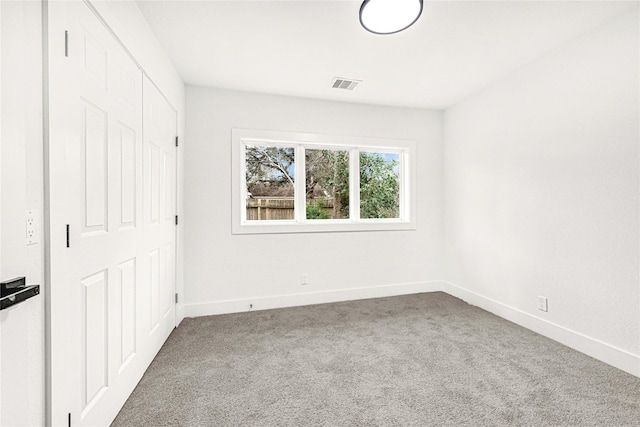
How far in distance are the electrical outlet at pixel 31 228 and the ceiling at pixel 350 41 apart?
5.12 feet

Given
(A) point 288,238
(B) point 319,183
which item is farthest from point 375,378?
(B) point 319,183

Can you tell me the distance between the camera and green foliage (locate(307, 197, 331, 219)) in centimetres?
360

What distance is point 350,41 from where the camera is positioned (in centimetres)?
229

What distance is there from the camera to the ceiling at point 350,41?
6.35 ft

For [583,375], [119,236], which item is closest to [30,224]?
[119,236]

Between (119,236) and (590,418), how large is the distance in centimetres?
272

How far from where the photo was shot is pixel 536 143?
2666mm

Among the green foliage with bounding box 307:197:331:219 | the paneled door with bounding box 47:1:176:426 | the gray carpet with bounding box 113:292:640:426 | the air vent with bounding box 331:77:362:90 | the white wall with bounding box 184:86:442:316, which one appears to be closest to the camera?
the paneled door with bounding box 47:1:176:426

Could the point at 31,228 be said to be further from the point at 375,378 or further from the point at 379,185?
the point at 379,185

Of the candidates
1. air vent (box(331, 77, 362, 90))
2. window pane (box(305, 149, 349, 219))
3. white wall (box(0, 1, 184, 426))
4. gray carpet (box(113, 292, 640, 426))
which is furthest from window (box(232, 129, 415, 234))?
white wall (box(0, 1, 184, 426))

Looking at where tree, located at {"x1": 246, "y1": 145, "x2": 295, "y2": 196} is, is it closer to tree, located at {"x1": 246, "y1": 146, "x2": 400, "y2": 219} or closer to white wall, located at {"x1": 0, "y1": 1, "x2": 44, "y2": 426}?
tree, located at {"x1": 246, "y1": 146, "x2": 400, "y2": 219}

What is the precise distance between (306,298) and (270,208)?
1112 millimetres

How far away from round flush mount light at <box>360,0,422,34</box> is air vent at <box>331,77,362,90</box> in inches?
41.4

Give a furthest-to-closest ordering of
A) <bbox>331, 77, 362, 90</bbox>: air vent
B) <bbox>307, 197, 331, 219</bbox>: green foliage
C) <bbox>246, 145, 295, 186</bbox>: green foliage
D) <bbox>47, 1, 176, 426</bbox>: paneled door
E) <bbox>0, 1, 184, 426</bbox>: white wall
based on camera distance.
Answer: <bbox>307, 197, 331, 219</bbox>: green foliage
<bbox>246, 145, 295, 186</bbox>: green foliage
<bbox>331, 77, 362, 90</bbox>: air vent
<bbox>47, 1, 176, 426</bbox>: paneled door
<bbox>0, 1, 184, 426</bbox>: white wall
